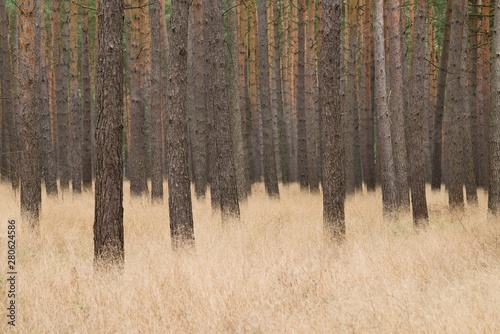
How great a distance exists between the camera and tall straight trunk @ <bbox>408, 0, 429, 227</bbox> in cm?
1005

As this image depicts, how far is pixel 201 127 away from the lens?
14477 mm

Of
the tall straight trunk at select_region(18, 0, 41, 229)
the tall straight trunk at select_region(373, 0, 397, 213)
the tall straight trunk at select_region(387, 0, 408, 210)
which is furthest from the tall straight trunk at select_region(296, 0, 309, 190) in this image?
the tall straight trunk at select_region(18, 0, 41, 229)

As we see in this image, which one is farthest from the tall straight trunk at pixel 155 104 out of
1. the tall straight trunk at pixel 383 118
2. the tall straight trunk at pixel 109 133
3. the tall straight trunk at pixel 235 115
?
the tall straight trunk at pixel 109 133

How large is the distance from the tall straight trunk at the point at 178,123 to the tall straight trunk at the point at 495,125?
5.32m

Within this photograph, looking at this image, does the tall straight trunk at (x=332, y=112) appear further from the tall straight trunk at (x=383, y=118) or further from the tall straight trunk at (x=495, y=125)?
the tall straight trunk at (x=383, y=118)

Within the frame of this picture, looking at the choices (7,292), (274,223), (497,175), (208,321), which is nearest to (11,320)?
(7,292)

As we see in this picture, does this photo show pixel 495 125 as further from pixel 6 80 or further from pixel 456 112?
pixel 6 80

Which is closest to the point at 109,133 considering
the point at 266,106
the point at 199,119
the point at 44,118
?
the point at 199,119

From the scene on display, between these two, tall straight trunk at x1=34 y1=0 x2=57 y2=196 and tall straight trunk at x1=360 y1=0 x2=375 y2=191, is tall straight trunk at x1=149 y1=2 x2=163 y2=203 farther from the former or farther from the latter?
tall straight trunk at x1=360 y1=0 x2=375 y2=191

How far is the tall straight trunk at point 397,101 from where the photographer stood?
457 inches

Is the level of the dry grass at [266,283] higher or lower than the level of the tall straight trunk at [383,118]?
lower

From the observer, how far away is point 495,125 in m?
9.79

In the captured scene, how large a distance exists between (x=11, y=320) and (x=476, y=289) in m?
4.38

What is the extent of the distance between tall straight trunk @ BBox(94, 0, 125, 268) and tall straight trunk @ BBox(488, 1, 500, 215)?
21.1 feet
